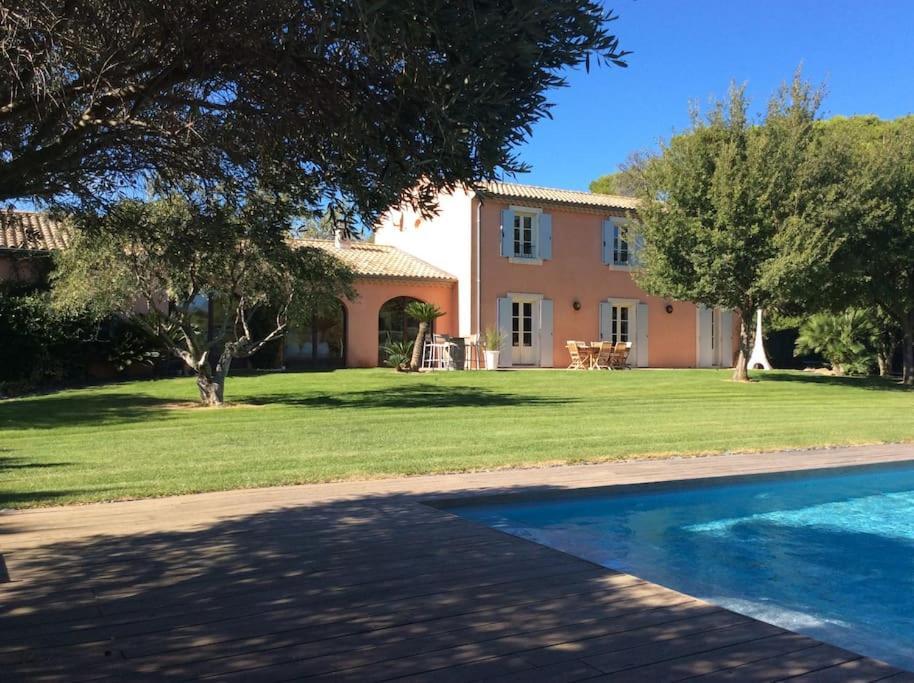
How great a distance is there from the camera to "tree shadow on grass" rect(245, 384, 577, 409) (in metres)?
14.6

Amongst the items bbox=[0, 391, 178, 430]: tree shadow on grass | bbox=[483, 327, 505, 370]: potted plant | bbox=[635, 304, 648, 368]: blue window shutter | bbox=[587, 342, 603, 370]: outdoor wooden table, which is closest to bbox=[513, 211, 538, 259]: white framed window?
bbox=[483, 327, 505, 370]: potted plant

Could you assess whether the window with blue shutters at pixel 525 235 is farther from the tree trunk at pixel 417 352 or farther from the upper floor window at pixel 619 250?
the tree trunk at pixel 417 352

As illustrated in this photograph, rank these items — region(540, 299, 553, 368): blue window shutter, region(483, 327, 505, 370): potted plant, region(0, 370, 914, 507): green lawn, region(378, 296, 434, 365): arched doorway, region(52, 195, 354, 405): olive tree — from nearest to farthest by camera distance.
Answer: region(0, 370, 914, 507): green lawn < region(52, 195, 354, 405): olive tree < region(483, 327, 505, 370): potted plant < region(378, 296, 434, 365): arched doorway < region(540, 299, 553, 368): blue window shutter

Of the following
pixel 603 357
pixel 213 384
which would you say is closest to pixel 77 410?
pixel 213 384

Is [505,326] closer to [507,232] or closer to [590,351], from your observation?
[590,351]

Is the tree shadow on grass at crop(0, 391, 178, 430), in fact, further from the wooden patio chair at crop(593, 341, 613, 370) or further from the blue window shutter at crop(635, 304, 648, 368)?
the blue window shutter at crop(635, 304, 648, 368)

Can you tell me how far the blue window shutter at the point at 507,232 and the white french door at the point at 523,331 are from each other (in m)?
1.56

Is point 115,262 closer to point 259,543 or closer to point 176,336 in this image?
point 176,336

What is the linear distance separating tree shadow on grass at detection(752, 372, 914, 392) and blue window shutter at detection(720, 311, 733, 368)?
15.4 ft

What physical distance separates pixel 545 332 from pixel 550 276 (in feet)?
5.91

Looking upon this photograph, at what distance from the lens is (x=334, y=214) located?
4.46 m

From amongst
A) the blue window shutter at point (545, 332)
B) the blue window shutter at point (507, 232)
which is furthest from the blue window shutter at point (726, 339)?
the blue window shutter at point (507, 232)

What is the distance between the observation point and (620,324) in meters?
25.7

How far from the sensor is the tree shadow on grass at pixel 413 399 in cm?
1464
